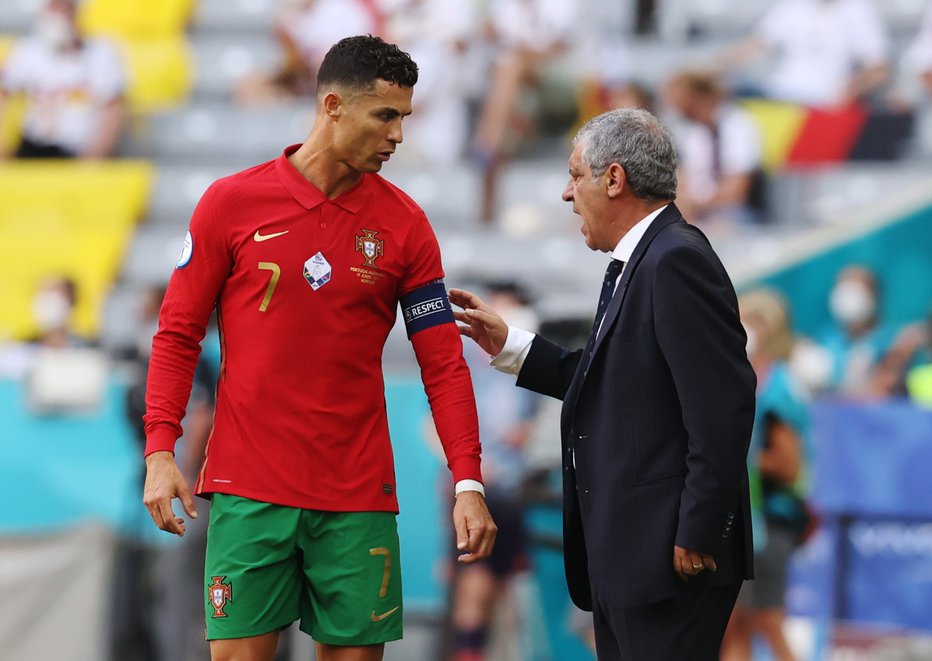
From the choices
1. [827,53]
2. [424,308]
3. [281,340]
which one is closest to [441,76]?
[827,53]

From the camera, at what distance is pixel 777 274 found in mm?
7062

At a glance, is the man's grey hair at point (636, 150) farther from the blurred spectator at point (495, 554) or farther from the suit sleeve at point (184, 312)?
the blurred spectator at point (495, 554)

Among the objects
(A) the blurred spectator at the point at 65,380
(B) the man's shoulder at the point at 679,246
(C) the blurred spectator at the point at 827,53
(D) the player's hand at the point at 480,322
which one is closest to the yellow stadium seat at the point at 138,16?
(A) the blurred spectator at the point at 65,380

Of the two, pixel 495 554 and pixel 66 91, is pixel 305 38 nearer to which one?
pixel 66 91

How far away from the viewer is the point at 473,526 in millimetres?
3191

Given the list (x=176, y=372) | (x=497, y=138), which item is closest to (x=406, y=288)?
(x=176, y=372)

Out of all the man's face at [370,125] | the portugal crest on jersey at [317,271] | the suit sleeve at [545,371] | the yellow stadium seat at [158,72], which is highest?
the yellow stadium seat at [158,72]

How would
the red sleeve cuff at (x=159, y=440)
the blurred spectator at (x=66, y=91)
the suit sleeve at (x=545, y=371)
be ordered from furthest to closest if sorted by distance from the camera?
the blurred spectator at (x=66, y=91)
the suit sleeve at (x=545, y=371)
the red sleeve cuff at (x=159, y=440)

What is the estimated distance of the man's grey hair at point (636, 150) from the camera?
317cm

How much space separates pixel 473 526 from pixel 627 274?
66 centimetres

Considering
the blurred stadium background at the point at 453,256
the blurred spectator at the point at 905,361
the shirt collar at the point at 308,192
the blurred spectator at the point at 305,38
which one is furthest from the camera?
the blurred spectator at the point at 305,38

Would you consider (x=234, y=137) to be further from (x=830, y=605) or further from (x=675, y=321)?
(x=675, y=321)

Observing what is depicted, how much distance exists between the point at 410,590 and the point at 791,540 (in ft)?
5.72

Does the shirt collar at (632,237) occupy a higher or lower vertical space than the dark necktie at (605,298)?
higher
